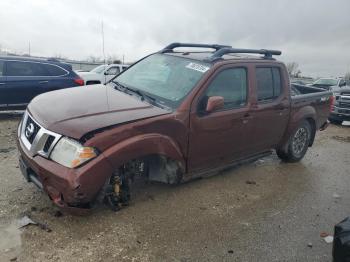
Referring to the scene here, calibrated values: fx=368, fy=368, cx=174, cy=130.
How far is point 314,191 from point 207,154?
1.89 meters

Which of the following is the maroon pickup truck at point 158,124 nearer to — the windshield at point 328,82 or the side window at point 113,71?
the side window at point 113,71

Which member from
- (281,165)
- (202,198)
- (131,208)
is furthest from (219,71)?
(281,165)

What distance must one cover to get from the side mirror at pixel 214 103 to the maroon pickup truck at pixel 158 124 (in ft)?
0.04

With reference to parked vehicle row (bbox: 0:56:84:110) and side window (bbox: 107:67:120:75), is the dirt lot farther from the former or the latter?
side window (bbox: 107:67:120:75)

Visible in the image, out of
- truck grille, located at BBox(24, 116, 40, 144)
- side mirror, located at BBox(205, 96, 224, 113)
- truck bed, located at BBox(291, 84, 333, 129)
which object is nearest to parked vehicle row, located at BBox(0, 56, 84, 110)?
truck grille, located at BBox(24, 116, 40, 144)

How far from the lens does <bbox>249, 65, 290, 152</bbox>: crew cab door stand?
17.0 ft

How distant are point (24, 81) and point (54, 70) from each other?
2.92 feet

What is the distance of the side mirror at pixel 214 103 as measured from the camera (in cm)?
421

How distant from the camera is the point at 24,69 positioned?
9.30 metres

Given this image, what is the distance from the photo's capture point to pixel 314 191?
17.5 ft

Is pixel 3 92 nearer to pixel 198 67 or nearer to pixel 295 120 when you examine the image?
pixel 198 67

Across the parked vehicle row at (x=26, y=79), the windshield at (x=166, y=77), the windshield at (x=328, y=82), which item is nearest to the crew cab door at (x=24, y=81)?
the parked vehicle row at (x=26, y=79)

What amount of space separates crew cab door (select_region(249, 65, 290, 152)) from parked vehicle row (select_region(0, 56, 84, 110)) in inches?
239

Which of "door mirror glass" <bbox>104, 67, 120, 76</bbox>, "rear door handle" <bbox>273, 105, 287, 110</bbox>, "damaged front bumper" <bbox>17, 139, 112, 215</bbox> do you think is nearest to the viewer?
"damaged front bumper" <bbox>17, 139, 112, 215</bbox>
